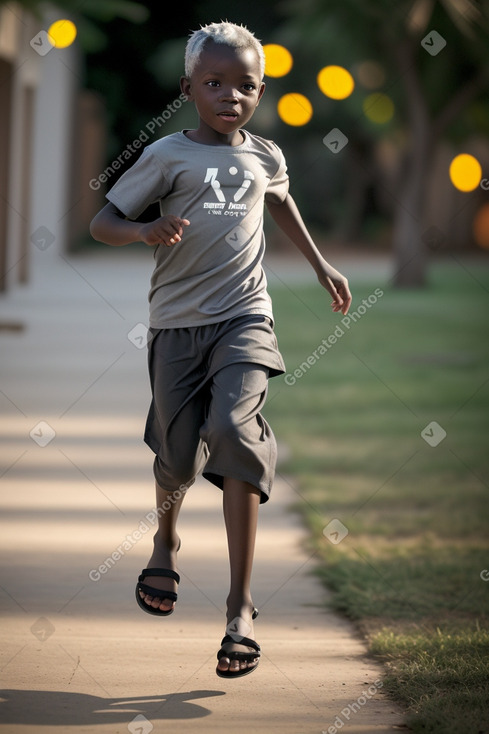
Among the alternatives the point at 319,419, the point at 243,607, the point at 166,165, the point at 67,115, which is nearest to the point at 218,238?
the point at 166,165

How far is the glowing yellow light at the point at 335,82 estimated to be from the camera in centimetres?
1783

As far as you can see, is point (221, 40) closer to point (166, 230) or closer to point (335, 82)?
point (166, 230)

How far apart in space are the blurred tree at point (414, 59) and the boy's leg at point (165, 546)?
17048 millimetres

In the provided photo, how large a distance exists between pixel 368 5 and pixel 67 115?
8045 mm

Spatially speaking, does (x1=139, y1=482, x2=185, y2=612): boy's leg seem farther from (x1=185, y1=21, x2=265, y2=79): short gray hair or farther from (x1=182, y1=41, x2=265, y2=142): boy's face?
(x1=185, y1=21, x2=265, y2=79): short gray hair

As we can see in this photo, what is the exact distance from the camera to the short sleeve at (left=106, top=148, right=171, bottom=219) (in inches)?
135

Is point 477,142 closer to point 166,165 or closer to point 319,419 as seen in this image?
point 319,419

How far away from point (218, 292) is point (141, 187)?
38cm

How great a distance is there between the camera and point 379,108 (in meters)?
27.5

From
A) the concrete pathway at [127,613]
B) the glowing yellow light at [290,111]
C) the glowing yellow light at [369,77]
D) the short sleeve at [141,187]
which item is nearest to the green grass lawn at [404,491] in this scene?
the concrete pathway at [127,613]

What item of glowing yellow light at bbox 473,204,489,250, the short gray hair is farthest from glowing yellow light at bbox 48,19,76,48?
glowing yellow light at bbox 473,204,489,250

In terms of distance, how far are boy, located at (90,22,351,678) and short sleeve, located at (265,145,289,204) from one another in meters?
0.03

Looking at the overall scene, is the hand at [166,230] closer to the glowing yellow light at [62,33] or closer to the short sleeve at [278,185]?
the short sleeve at [278,185]

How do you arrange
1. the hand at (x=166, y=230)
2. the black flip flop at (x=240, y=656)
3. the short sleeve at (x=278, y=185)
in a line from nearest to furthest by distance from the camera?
the hand at (x=166, y=230) → the black flip flop at (x=240, y=656) → the short sleeve at (x=278, y=185)
